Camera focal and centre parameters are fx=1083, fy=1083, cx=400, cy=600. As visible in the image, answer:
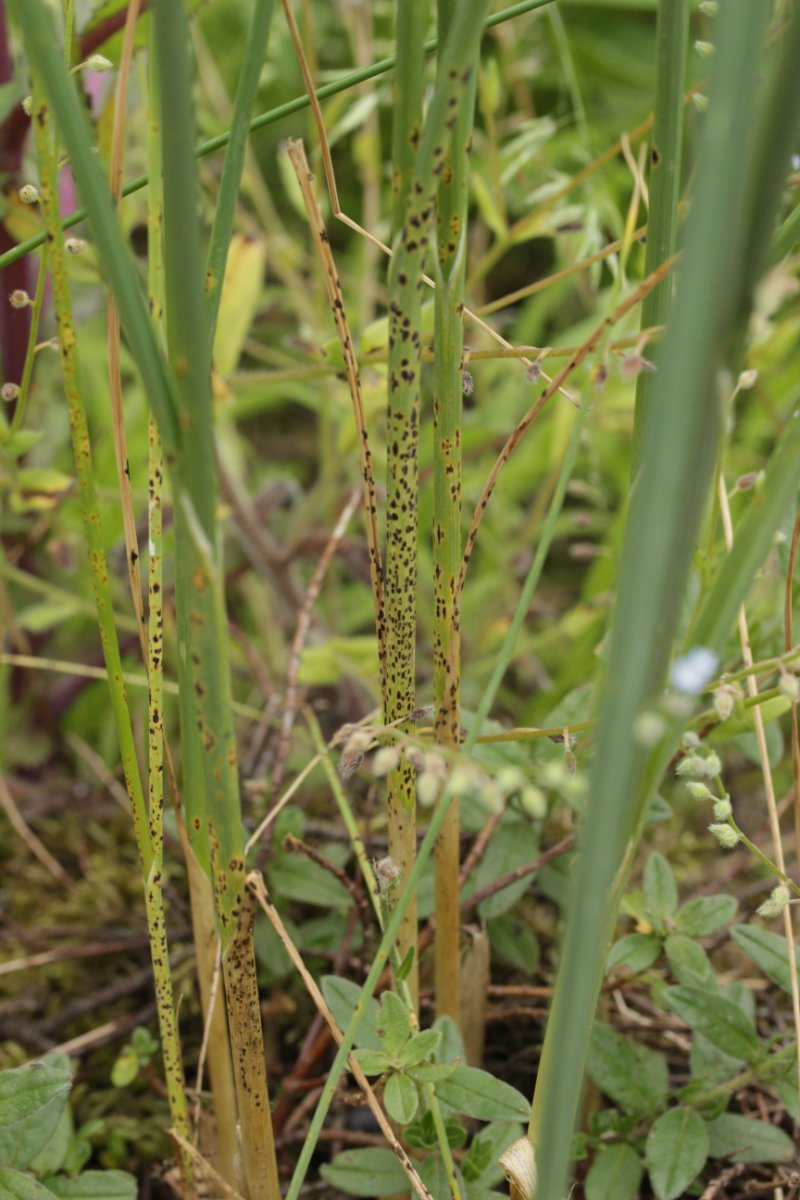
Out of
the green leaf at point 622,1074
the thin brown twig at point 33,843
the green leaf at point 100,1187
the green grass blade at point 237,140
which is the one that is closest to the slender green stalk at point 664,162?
the green grass blade at point 237,140

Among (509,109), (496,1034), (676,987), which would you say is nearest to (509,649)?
(676,987)

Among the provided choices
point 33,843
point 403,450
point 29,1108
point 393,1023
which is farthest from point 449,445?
point 33,843

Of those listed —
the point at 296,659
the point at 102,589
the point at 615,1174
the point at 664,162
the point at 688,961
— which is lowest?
the point at 615,1174

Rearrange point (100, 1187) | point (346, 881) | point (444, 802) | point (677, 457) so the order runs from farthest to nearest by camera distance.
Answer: point (346, 881) < point (100, 1187) < point (444, 802) < point (677, 457)

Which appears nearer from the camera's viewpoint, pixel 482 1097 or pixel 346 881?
pixel 482 1097

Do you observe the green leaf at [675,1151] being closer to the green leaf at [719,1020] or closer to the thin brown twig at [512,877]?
the green leaf at [719,1020]

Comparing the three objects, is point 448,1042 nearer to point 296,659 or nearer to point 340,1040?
point 340,1040
